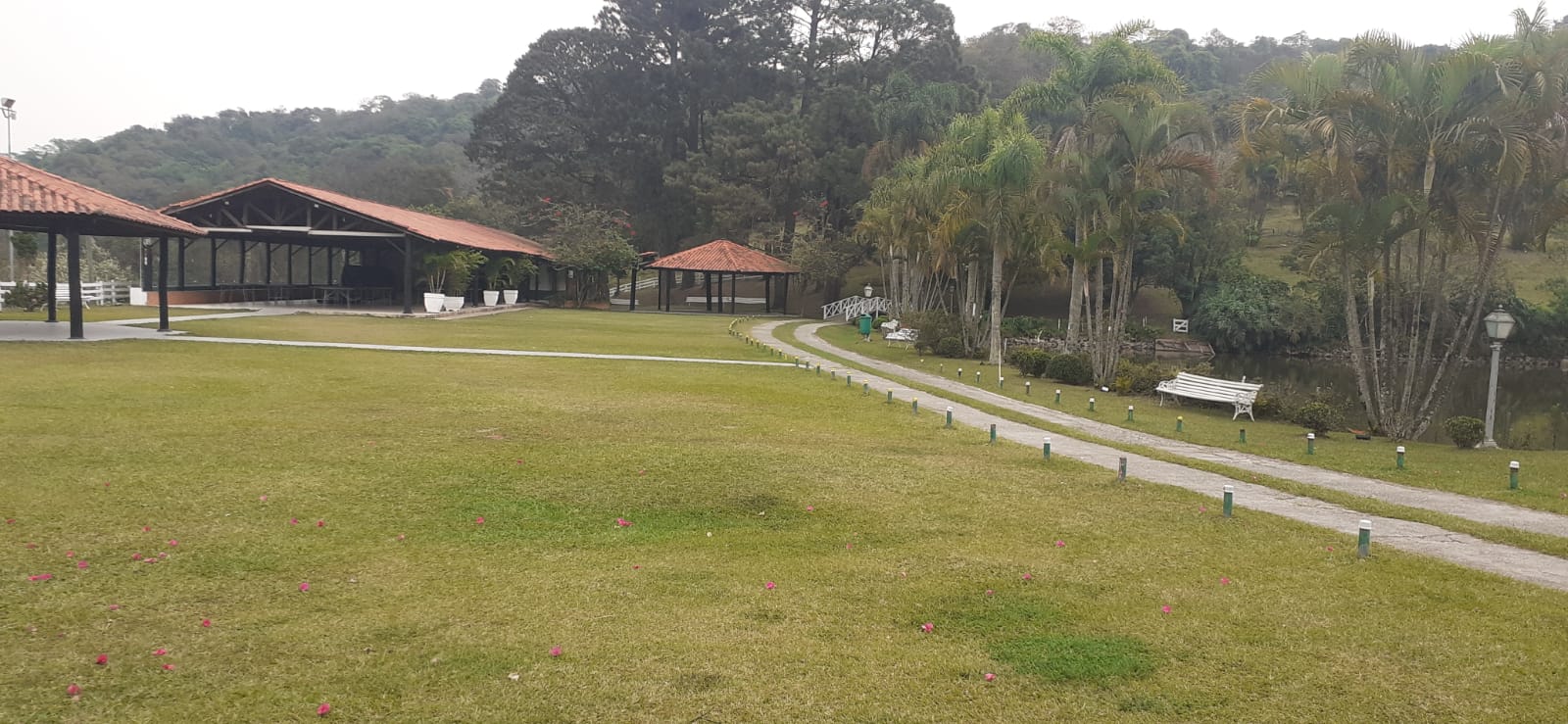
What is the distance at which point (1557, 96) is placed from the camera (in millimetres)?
12234

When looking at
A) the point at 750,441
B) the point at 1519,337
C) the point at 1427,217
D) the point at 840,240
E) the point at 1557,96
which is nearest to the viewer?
the point at 750,441

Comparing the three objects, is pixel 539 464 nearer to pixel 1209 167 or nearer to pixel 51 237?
pixel 1209 167

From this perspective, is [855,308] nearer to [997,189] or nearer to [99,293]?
[997,189]

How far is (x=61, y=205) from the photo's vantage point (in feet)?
59.4

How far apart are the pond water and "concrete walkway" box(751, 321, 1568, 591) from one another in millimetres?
7624

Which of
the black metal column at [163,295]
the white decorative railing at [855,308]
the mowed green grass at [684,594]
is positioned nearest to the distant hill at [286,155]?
the white decorative railing at [855,308]

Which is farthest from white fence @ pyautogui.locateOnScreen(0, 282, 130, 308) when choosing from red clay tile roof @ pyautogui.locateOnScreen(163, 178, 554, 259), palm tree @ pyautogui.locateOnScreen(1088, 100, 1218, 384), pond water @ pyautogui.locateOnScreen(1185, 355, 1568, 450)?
pond water @ pyautogui.locateOnScreen(1185, 355, 1568, 450)

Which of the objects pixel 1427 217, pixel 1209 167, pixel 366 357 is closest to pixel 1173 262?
pixel 1209 167

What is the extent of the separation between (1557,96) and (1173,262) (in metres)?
30.3

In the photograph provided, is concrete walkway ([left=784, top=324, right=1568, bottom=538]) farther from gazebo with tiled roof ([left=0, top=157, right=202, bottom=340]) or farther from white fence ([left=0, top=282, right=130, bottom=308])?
white fence ([left=0, top=282, right=130, bottom=308])

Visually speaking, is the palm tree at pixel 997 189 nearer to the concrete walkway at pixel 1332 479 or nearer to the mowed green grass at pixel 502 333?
the mowed green grass at pixel 502 333

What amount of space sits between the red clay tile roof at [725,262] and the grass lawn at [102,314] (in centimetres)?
1937

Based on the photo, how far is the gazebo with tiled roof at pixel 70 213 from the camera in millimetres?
17969

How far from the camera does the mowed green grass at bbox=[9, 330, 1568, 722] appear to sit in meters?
4.01
